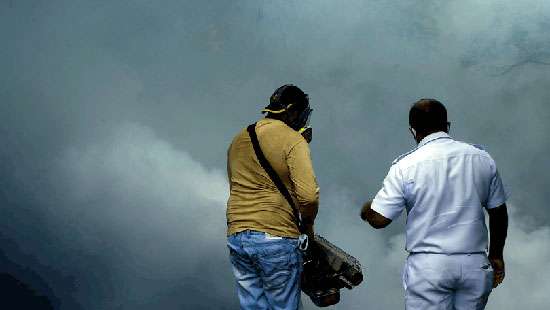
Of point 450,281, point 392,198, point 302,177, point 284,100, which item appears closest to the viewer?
point 450,281

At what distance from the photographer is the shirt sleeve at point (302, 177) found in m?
3.49

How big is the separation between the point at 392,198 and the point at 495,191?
1.78 feet

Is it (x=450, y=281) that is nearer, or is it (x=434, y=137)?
(x=450, y=281)

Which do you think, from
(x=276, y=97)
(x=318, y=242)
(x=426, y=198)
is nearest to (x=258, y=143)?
(x=276, y=97)

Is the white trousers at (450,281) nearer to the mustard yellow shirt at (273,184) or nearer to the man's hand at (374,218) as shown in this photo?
the man's hand at (374,218)

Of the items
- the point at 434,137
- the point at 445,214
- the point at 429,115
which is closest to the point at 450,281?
the point at 445,214

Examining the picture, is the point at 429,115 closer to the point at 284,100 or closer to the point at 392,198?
the point at 392,198

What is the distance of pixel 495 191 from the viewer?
11.0 ft

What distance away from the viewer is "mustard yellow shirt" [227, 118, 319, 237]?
3.50m

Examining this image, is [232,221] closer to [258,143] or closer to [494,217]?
[258,143]

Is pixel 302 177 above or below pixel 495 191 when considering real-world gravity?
above

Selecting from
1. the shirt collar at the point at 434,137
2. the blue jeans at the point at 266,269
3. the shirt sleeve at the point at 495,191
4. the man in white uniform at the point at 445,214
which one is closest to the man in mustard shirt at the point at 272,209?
the blue jeans at the point at 266,269

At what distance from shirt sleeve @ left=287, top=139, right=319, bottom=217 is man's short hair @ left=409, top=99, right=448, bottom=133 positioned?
632 mm

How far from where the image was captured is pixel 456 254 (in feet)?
10.7
